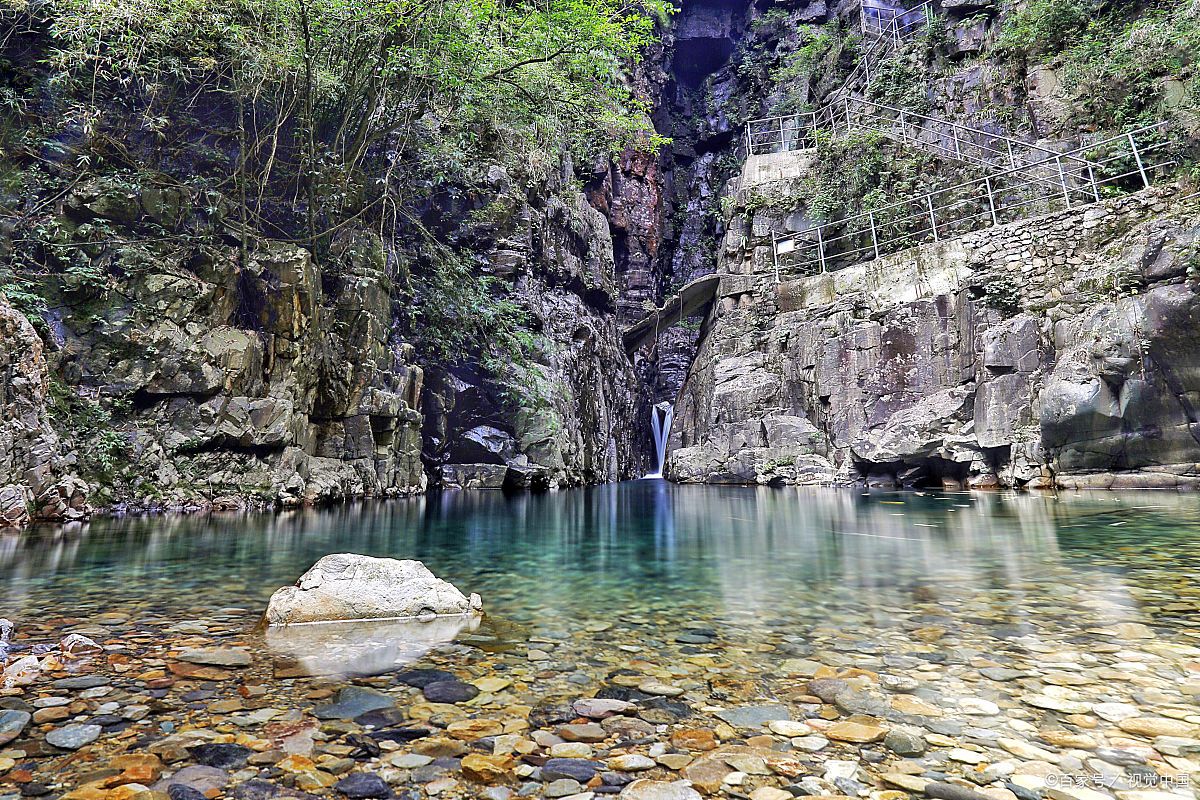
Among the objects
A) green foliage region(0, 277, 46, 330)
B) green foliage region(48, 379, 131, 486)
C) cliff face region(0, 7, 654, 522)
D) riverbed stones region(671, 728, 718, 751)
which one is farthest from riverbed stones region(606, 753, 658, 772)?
green foliage region(0, 277, 46, 330)

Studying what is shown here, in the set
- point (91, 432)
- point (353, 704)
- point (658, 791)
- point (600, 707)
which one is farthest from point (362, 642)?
point (91, 432)

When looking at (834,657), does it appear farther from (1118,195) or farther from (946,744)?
(1118,195)

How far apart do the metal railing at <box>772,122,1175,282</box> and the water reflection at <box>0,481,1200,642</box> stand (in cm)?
1140

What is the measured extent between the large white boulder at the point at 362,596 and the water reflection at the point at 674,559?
1.40 ft

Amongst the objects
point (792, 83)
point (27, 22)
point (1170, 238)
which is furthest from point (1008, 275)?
point (27, 22)

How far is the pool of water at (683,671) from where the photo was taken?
5.59 ft

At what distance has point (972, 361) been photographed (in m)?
16.5

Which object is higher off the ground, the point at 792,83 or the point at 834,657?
the point at 792,83

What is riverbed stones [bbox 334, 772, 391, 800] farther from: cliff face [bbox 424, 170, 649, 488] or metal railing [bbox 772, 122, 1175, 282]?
metal railing [bbox 772, 122, 1175, 282]

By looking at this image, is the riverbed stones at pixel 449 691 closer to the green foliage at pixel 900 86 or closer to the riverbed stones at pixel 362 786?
the riverbed stones at pixel 362 786

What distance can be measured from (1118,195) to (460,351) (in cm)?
1963

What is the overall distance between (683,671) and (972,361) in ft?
57.0

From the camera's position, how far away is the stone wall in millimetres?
11867

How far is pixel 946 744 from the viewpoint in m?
1.81
